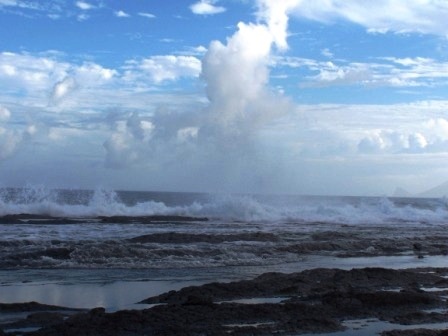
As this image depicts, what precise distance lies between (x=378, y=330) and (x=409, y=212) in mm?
54848

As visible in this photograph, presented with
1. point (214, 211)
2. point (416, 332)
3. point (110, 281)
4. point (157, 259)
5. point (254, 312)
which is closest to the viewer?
point (416, 332)

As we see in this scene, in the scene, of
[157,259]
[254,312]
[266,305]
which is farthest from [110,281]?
[254,312]

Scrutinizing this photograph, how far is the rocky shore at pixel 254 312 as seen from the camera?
8906 millimetres

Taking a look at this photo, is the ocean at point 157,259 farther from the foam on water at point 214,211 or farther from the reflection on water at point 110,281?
the foam on water at point 214,211

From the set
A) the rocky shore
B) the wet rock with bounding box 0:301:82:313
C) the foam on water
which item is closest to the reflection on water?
the wet rock with bounding box 0:301:82:313

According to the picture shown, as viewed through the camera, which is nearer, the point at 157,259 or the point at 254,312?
the point at 254,312

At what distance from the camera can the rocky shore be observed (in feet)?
29.2

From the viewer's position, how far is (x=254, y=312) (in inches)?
394

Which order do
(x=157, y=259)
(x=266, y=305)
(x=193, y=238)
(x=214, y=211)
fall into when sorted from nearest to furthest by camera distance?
(x=266, y=305)
(x=157, y=259)
(x=193, y=238)
(x=214, y=211)

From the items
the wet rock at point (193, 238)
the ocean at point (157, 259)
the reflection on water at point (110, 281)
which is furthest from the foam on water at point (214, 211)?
the reflection on water at point (110, 281)

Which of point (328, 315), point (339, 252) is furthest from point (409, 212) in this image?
point (328, 315)

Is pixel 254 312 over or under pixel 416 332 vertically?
over

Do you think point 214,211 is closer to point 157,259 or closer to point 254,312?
point 157,259

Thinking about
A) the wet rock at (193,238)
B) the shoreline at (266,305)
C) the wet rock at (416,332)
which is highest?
the wet rock at (193,238)
